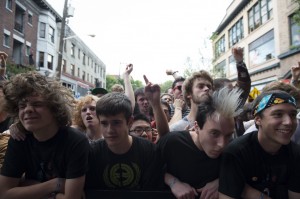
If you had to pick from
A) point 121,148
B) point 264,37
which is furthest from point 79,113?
point 264,37

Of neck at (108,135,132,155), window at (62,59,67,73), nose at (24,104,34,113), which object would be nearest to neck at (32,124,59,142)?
nose at (24,104,34,113)

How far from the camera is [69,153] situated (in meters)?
2.33

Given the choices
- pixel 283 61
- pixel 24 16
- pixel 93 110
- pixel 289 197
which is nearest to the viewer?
pixel 289 197

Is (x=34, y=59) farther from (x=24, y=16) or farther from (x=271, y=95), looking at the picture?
(x=271, y=95)

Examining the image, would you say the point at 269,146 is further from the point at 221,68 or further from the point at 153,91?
the point at 221,68

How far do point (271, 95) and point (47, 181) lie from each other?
6.59 feet

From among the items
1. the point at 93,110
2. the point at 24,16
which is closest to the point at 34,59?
the point at 24,16

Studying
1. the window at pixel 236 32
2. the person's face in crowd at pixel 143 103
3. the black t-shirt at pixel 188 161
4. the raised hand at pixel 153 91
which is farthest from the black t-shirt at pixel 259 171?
the window at pixel 236 32

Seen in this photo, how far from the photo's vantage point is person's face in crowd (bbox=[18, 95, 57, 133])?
237cm

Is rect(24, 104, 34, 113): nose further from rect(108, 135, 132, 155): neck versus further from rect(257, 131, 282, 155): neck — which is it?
rect(257, 131, 282, 155): neck

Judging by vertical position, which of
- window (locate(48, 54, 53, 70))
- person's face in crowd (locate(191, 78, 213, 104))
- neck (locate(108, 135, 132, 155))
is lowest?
neck (locate(108, 135, 132, 155))

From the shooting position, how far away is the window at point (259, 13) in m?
23.9

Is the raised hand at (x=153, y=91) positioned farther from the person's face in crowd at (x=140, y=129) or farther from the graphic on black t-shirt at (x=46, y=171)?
the graphic on black t-shirt at (x=46, y=171)

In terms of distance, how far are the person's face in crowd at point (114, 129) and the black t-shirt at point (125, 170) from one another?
10 cm
